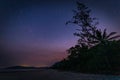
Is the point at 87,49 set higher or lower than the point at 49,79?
higher

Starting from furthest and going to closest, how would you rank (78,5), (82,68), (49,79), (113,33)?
(78,5), (82,68), (113,33), (49,79)

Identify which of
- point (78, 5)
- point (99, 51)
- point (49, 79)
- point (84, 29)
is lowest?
point (49, 79)

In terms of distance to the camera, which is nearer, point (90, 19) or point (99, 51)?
point (99, 51)

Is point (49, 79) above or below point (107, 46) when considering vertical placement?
Result: below

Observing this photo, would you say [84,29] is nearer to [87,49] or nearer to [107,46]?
[87,49]

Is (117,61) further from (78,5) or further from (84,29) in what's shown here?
(78,5)

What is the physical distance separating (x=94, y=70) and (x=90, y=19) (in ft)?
43.5

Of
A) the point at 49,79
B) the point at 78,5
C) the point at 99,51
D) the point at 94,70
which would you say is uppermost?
the point at 78,5

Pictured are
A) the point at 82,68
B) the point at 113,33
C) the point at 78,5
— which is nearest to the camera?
the point at 113,33

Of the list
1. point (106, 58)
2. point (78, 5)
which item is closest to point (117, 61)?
point (106, 58)

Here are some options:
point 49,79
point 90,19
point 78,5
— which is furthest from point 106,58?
point 49,79

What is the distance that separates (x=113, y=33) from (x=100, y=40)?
8.99 ft

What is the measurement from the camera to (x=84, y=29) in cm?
6103

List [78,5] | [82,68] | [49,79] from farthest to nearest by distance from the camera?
[78,5] < [82,68] < [49,79]
